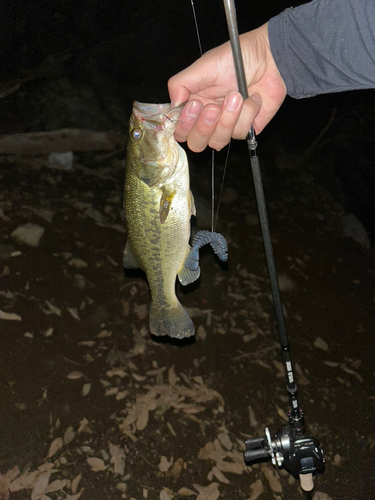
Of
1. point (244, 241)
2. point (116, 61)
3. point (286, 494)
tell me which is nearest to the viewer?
point (286, 494)

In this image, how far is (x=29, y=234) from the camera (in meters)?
3.96

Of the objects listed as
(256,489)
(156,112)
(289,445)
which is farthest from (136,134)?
(256,489)

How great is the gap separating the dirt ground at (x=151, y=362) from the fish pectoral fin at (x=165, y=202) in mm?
2375

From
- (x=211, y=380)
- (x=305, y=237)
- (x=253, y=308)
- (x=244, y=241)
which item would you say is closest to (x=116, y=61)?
(x=244, y=241)

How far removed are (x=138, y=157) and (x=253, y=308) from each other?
9.96ft

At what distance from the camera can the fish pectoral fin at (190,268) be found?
1524 mm

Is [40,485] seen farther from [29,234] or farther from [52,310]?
[29,234]

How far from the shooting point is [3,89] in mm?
4773

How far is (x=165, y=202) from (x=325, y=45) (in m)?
0.89

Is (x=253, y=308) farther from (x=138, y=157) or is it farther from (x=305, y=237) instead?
(x=138, y=157)

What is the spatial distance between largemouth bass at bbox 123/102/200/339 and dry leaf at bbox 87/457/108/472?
2.19 m

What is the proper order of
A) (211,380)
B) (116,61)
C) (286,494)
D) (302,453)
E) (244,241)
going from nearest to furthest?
(302,453), (286,494), (211,380), (244,241), (116,61)

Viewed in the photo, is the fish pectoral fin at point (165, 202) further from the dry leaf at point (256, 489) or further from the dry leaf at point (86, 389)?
the dry leaf at point (256, 489)

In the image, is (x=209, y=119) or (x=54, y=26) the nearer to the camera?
(x=209, y=119)
